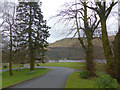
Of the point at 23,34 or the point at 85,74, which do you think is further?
the point at 23,34

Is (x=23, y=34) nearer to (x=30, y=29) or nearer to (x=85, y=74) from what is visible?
(x=30, y=29)

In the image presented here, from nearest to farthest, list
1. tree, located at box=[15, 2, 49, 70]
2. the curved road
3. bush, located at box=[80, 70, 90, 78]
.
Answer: the curved road → bush, located at box=[80, 70, 90, 78] → tree, located at box=[15, 2, 49, 70]

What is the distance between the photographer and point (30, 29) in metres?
17.6

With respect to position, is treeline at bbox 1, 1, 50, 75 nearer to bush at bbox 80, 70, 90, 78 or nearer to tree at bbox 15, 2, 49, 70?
tree at bbox 15, 2, 49, 70

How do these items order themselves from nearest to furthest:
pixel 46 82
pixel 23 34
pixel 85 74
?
pixel 46 82 < pixel 85 74 < pixel 23 34

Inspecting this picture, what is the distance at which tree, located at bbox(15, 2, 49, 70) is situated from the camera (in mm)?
17031

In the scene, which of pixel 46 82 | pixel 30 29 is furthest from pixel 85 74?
pixel 30 29

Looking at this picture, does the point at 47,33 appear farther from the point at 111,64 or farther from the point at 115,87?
the point at 115,87

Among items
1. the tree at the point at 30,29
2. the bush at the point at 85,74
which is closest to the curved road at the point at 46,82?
the bush at the point at 85,74

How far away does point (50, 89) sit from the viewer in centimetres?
703

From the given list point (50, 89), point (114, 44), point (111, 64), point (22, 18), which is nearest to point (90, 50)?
point (114, 44)

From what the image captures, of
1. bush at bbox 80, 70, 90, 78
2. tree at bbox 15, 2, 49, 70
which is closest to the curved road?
bush at bbox 80, 70, 90, 78

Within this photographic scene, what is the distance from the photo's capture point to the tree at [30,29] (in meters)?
17.0

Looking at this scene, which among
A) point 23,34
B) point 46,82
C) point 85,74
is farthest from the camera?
point 23,34
